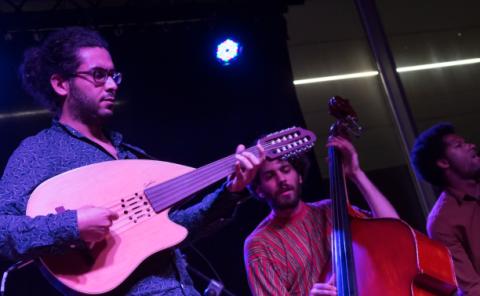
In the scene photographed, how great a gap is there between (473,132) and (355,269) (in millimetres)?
3833

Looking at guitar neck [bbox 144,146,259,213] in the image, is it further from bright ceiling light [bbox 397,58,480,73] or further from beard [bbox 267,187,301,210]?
bright ceiling light [bbox 397,58,480,73]

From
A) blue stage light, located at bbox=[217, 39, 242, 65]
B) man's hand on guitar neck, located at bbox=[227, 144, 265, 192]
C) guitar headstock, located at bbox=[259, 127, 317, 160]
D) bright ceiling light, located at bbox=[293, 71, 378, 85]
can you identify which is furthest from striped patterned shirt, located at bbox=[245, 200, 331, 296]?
bright ceiling light, located at bbox=[293, 71, 378, 85]

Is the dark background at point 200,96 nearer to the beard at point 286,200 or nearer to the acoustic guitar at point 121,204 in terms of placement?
the beard at point 286,200

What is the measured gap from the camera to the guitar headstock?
6.38 feet

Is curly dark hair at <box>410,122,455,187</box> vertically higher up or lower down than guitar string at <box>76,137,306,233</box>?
lower down

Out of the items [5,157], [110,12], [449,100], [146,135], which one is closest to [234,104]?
[146,135]

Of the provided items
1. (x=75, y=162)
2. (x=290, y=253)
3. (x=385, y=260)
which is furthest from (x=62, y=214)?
(x=290, y=253)

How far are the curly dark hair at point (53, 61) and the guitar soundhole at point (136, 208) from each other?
68 centimetres

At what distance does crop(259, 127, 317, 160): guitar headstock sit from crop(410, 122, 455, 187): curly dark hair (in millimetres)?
2082

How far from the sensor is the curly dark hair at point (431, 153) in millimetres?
3732

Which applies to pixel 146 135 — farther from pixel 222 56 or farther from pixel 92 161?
pixel 92 161

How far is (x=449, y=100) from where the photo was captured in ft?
17.2

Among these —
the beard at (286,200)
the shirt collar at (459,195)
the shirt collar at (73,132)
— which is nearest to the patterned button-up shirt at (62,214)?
the shirt collar at (73,132)

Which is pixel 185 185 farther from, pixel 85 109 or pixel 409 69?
pixel 409 69
